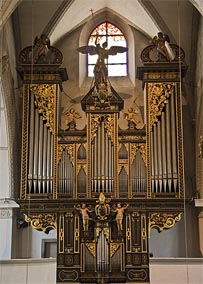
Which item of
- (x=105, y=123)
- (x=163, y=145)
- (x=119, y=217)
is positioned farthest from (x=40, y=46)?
(x=119, y=217)

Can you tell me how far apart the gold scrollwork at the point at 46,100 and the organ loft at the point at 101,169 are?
20mm

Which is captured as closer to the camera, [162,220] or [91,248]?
[91,248]

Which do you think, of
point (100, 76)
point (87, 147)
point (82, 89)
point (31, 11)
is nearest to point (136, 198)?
point (87, 147)

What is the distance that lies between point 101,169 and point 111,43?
396cm

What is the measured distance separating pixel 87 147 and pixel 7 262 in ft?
8.72

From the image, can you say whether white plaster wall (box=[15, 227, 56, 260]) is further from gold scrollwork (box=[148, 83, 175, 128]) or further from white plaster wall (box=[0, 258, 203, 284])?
gold scrollwork (box=[148, 83, 175, 128])

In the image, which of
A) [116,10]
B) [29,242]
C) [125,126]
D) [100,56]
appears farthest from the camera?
[116,10]

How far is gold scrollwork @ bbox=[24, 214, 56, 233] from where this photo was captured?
11.8 m

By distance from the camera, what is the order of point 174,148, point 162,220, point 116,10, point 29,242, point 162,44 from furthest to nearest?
point 116,10 < point 29,242 < point 162,44 < point 174,148 < point 162,220

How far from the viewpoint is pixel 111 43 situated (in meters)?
14.9

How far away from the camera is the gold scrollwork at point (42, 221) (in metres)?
11.8

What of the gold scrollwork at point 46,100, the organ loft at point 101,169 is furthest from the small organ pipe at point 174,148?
the gold scrollwork at point 46,100

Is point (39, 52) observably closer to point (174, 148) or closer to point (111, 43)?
point (111, 43)

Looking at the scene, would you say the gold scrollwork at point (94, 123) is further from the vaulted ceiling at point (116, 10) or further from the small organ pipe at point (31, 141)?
the vaulted ceiling at point (116, 10)
